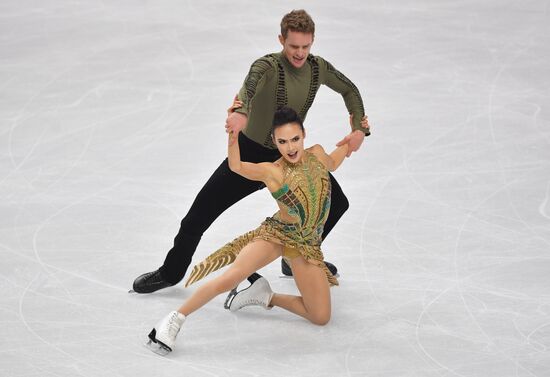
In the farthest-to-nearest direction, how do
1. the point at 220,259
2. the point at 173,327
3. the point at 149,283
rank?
the point at 149,283
the point at 220,259
the point at 173,327

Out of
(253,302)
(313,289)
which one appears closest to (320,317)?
(313,289)

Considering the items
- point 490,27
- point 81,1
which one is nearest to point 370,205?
point 490,27

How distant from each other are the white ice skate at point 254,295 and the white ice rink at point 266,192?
0.07 metres

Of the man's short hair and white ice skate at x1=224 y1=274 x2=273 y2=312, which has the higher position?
the man's short hair

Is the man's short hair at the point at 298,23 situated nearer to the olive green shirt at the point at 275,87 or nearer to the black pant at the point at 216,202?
the olive green shirt at the point at 275,87

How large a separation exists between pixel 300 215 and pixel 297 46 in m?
0.78

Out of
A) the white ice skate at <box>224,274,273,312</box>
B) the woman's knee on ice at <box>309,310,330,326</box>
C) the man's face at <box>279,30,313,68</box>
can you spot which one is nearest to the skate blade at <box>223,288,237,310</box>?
the white ice skate at <box>224,274,273,312</box>

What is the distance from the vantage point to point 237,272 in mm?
4691

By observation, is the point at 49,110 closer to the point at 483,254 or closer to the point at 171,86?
the point at 171,86

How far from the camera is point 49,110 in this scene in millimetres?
7578

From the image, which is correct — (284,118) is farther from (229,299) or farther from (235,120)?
(229,299)

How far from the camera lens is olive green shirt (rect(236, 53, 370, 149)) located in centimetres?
468

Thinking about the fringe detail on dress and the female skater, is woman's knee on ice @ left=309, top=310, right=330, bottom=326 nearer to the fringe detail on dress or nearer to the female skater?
the female skater

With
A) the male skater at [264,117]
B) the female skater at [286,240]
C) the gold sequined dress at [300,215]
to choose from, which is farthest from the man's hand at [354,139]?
the gold sequined dress at [300,215]
